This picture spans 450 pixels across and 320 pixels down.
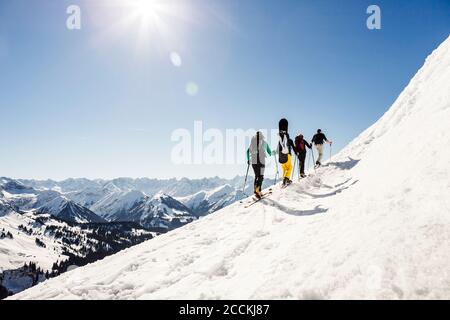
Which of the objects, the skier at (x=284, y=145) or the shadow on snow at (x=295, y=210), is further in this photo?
the skier at (x=284, y=145)

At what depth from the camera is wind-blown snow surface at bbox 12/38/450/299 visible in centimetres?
596

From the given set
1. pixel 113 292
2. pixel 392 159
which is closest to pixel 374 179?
pixel 392 159

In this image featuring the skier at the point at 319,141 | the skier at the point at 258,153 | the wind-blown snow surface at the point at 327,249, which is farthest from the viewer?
the skier at the point at 319,141

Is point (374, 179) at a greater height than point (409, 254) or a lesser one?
greater

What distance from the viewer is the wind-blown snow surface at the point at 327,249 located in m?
5.96

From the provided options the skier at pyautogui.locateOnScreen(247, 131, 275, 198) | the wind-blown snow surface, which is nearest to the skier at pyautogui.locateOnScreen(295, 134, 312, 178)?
the skier at pyautogui.locateOnScreen(247, 131, 275, 198)

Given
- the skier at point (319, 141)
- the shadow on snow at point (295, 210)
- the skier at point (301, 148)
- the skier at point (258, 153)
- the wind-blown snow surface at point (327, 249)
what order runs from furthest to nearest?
the skier at point (319, 141) < the skier at point (301, 148) < the skier at point (258, 153) < the shadow on snow at point (295, 210) < the wind-blown snow surface at point (327, 249)

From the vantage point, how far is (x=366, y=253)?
22.0ft

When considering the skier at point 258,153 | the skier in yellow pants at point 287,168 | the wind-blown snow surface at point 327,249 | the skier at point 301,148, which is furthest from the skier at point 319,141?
the wind-blown snow surface at point 327,249

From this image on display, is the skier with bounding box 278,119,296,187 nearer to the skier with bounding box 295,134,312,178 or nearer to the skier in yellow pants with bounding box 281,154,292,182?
the skier in yellow pants with bounding box 281,154,292,182

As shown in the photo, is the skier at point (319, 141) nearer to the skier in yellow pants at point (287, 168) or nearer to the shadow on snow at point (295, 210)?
the skier in yellow pants at point (287, 168)

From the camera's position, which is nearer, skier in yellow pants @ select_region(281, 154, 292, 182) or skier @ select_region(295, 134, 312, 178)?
skier in yellow pants @ select_region(281, 154, 292, 182)
